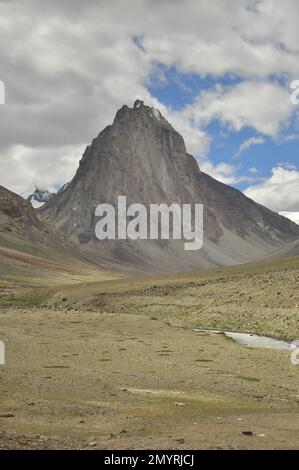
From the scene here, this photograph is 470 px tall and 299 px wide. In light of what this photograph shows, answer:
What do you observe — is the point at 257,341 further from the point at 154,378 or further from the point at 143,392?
the point at 143,392

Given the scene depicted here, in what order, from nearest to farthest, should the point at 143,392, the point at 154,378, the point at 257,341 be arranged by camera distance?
1. the point at 143,392
2. the point at 154,378
3. the point at 257,341

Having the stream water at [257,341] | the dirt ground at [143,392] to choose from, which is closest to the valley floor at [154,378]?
the dirt ground at [143,392]

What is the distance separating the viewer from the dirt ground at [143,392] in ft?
64.2

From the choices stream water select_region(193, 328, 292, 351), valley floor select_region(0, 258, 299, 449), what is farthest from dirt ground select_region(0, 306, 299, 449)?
stream water select_region(193, 328, 292, 351)

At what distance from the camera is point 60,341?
49.6m

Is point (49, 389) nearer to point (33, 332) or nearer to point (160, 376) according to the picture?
point (160, 376)

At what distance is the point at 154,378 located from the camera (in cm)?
3391

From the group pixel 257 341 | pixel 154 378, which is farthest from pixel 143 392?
pixel 257 341

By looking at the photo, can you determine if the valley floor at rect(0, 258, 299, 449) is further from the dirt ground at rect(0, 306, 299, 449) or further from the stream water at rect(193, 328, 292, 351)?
the stream water at rect(193, 328, 292, 351)

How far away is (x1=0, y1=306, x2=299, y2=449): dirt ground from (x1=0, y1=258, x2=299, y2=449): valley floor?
6cm

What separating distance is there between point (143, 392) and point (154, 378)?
4.43 m

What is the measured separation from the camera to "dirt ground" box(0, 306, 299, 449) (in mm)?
19562
